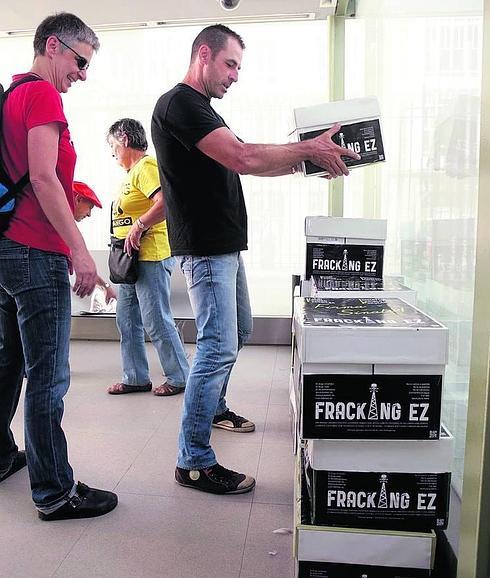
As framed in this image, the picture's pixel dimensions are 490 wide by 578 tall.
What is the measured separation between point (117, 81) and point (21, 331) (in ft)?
10.2

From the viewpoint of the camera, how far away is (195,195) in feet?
5.87

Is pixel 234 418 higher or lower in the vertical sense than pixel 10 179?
lower

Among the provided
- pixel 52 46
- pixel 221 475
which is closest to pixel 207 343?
pixel 221 475

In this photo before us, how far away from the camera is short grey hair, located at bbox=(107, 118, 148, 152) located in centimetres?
288

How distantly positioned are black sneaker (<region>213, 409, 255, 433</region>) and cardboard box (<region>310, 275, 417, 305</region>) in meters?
0.79

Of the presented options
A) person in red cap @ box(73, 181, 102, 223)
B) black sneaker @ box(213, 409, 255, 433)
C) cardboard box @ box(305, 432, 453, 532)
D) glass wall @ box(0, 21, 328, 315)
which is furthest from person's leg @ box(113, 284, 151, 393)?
cardboard box @ box(305, 432, 453, 532)

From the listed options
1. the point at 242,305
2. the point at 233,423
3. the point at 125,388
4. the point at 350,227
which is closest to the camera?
Result: the point at 350,227

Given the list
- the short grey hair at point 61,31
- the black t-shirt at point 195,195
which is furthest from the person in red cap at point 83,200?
the short grey hair at point 61,31

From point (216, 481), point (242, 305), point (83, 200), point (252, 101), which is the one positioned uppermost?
point (252, 101)

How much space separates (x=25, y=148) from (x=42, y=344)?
0.54 metres

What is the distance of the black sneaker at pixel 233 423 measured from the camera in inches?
94.3

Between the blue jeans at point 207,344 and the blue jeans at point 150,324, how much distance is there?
3.38 feet

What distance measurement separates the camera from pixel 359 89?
3113 mm

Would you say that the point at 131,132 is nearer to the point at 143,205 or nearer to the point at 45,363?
the point at 143,205
